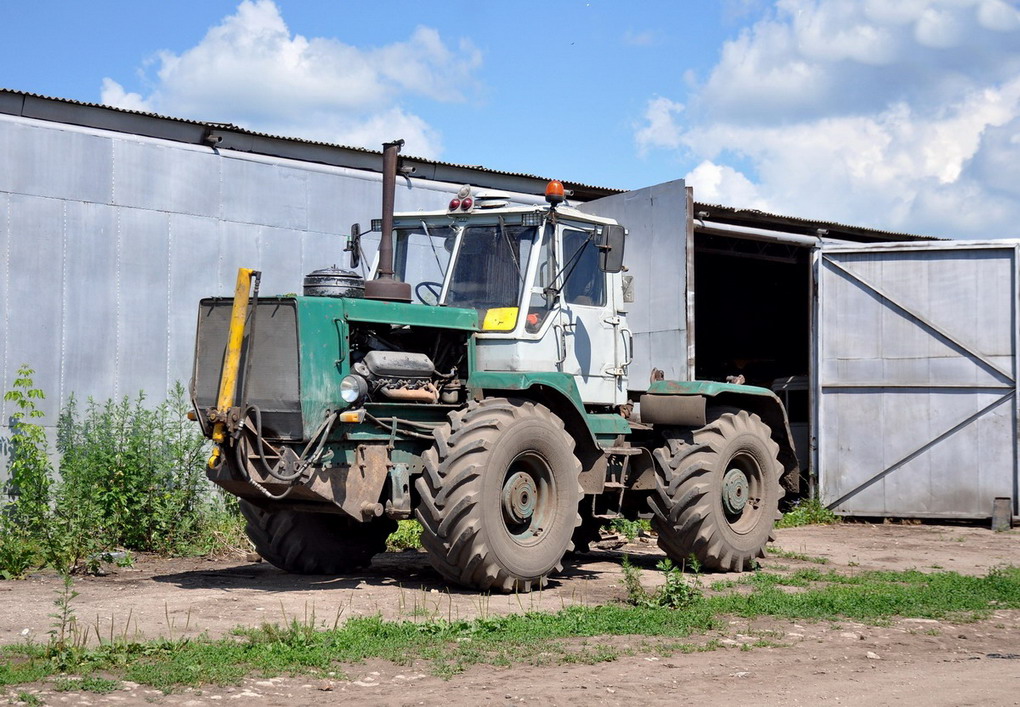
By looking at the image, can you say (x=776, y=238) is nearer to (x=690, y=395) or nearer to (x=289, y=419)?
(x=690, y=395)

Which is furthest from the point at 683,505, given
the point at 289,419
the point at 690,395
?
the point at 289,419

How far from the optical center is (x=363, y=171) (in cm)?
1520

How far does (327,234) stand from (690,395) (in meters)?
5.65

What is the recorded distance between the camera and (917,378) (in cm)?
1692

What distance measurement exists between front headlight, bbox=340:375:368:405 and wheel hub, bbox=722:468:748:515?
3781mm

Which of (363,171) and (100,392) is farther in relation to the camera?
(363,171)

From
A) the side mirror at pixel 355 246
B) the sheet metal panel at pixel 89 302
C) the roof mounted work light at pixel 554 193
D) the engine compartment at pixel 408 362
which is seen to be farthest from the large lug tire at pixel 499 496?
the sheet metal panel at pixel 89 302

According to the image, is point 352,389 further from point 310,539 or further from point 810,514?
point 810,514

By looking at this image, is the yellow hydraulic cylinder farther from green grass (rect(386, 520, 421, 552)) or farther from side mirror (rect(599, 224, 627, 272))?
green grass (rect(386, 520, 421, 552))

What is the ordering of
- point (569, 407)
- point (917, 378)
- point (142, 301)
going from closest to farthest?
point (569, 407), point (142, 301), point (917, 378)

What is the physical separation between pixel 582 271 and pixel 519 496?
2.31 meters

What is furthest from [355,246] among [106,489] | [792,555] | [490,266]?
[792,555]

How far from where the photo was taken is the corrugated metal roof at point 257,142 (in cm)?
1252

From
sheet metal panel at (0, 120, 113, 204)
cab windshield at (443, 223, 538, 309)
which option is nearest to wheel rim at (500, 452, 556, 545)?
cab windshield at (443, 223, 538, 309)
